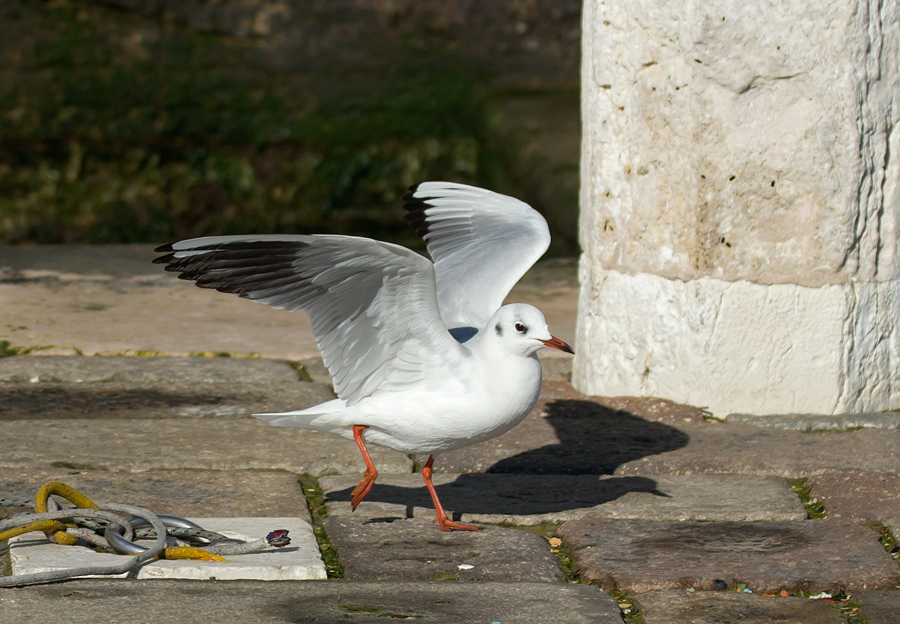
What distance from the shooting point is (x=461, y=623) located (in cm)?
295

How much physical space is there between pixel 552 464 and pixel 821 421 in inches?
44.3

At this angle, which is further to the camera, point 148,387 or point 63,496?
point 148,387

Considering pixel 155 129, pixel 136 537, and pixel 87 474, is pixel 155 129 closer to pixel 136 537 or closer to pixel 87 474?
pixel 87 474

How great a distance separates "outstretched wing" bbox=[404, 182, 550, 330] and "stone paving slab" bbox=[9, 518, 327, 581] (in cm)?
106

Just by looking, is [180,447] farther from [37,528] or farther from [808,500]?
[808,500]

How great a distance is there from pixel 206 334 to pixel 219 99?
3.69 m

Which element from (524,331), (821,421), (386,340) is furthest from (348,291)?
(821,421)

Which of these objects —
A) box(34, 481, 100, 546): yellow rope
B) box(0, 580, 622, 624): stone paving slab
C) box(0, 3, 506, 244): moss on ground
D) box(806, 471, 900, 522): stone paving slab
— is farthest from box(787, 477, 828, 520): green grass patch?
box(0, 3, 506, 244): moss on ground

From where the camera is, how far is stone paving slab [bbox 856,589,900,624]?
3070 mm

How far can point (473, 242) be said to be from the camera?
14.9 ft

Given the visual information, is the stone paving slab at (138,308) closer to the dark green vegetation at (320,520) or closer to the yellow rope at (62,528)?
the dark green vegetation at (320,520)

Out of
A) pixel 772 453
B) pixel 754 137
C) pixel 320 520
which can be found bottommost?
pixel 772 453

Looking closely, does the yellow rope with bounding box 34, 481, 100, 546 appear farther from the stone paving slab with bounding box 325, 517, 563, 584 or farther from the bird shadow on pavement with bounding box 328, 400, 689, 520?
the bird shadow on pavement with bounding box 328, 400, 689, 520

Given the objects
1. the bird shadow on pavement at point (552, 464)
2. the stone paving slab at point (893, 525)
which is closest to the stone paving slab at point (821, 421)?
the bird shadow on pavement at point (552, 464)
